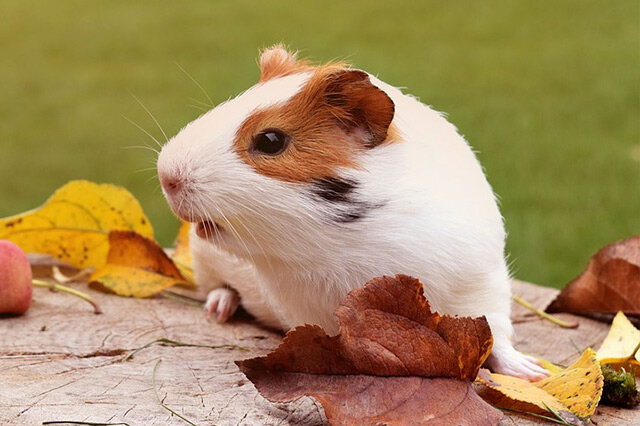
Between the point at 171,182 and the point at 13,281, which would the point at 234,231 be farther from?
the point at 13,281

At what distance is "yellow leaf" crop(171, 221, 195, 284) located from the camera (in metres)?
3.62

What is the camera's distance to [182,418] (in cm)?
199

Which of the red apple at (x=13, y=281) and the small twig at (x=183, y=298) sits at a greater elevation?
the red apple at (x=13, y=281)

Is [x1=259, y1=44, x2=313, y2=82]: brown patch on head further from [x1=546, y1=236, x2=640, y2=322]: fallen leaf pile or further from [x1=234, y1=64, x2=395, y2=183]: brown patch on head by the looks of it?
[x1=546, y1=236, x2=640, y2=322]: fallen leaf pile

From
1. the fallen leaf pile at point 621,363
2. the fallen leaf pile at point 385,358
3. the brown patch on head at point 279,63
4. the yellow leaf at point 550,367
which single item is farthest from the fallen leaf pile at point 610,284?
the brown patch on head at point 279,63

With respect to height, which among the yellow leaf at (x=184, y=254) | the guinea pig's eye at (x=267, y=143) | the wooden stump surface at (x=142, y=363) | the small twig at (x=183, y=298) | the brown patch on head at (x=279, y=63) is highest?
the brown patch on head at (x=279, y=63)

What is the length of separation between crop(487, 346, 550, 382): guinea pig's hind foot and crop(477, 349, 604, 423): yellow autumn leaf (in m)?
0.12

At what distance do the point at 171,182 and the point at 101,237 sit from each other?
140 centimetres

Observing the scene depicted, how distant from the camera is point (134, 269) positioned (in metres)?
3.23

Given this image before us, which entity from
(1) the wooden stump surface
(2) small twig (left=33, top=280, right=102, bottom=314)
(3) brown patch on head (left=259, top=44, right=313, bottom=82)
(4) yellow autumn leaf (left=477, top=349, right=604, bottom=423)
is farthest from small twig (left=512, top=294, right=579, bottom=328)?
(2) small twig (left=33, top=280, right=102, bottom=314)

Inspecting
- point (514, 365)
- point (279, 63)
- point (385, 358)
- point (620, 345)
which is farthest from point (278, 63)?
point (620, 345)

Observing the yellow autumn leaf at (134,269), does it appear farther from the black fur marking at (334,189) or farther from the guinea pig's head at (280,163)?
the black fur marking at (334,189)

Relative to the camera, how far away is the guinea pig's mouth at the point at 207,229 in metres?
2.23

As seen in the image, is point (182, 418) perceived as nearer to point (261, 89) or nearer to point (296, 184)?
point (296, 184)
